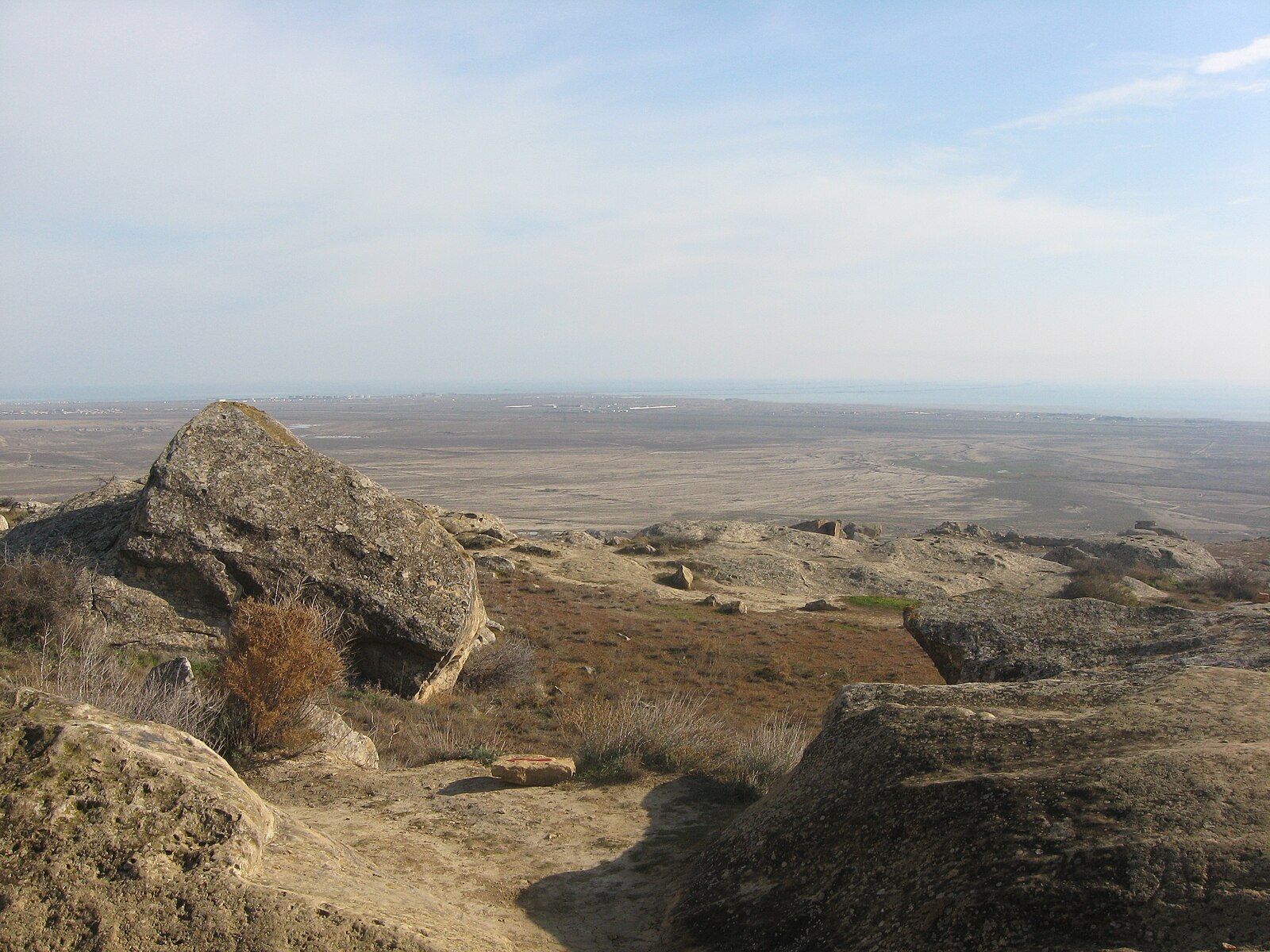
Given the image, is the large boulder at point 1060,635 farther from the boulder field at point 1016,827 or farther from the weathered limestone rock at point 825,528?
the weathered limestone rock at point 825,528

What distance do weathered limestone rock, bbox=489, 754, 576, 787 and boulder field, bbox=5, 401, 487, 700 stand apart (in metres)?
3.65

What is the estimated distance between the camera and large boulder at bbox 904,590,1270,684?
7.06m

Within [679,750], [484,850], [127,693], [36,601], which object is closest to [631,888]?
[484,850]

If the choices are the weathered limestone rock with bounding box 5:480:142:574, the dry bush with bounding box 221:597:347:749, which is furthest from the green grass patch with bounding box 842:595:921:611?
the dry bush with bounding box 221:597:347:749

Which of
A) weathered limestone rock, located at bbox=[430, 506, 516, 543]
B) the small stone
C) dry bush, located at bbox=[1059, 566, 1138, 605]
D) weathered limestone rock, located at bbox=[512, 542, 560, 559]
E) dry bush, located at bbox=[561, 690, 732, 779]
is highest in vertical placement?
dry bush, located at bbox=[561, 690, 732, 779]

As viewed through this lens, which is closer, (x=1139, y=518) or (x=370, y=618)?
(x=370, y=618)

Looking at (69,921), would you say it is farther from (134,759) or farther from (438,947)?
(438,947)

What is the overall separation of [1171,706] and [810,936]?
273cm

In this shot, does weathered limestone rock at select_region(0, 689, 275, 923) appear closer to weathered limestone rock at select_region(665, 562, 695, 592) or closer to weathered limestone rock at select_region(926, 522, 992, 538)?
weathered limestone rock at select_region(665, 562, 695, 592)

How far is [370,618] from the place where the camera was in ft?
34.0

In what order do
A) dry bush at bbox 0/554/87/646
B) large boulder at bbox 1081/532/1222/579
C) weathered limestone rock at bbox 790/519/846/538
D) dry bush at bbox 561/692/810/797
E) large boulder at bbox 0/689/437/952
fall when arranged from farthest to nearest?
weathered limestone rock at bbox 790/519/846/538
large boulder at bbox 1081/532/1222/579
dry bush at bbox 0/554/87/646
dry bush at bbox 561/692/810/797
large boulder at bbox 0/689/437/952

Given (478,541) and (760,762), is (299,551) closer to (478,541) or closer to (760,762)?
(760,762)

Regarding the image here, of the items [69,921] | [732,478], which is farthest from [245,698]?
[732,478]

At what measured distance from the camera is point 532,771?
23.2 ft
